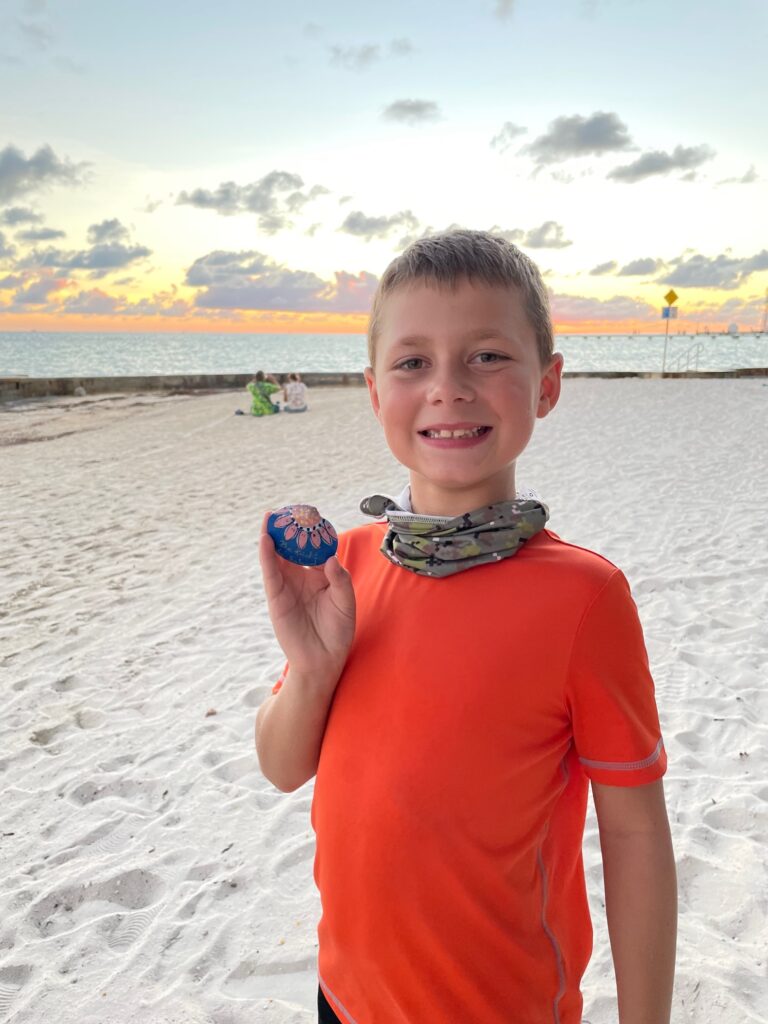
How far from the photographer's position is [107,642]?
500 cm

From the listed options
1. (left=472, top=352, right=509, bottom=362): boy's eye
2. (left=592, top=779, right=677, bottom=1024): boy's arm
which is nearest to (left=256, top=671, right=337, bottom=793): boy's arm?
(left=592, top=779, right=677, bottom=1024): boy's arm

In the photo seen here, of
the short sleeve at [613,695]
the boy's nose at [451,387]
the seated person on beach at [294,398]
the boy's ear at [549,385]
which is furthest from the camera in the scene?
the seated person on beach at [294,398]

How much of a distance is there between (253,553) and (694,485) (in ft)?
17.4

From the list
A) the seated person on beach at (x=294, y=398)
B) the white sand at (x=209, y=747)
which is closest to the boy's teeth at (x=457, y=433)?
the white sand at (x=209, y=747)

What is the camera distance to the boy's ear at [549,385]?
4.33 ft

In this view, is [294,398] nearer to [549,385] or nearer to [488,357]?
[549,385]

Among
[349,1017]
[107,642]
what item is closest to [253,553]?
[107,642]

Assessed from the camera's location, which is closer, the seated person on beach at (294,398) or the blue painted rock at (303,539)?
the blue painted rock at (303,539)

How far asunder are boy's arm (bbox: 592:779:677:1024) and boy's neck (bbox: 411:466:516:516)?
480mm

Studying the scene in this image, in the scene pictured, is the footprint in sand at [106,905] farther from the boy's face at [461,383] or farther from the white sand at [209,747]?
the boy's face at [461,383]

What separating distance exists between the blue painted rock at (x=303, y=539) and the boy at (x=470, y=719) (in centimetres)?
5

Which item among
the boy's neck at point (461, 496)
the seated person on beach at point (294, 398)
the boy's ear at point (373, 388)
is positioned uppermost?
the boy's ear at point (373, 388)

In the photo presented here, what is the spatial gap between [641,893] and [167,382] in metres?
27.3

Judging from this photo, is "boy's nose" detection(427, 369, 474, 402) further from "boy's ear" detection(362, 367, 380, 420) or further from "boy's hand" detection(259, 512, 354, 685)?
"boy's hand" detection(259, 512, 354, 685)
